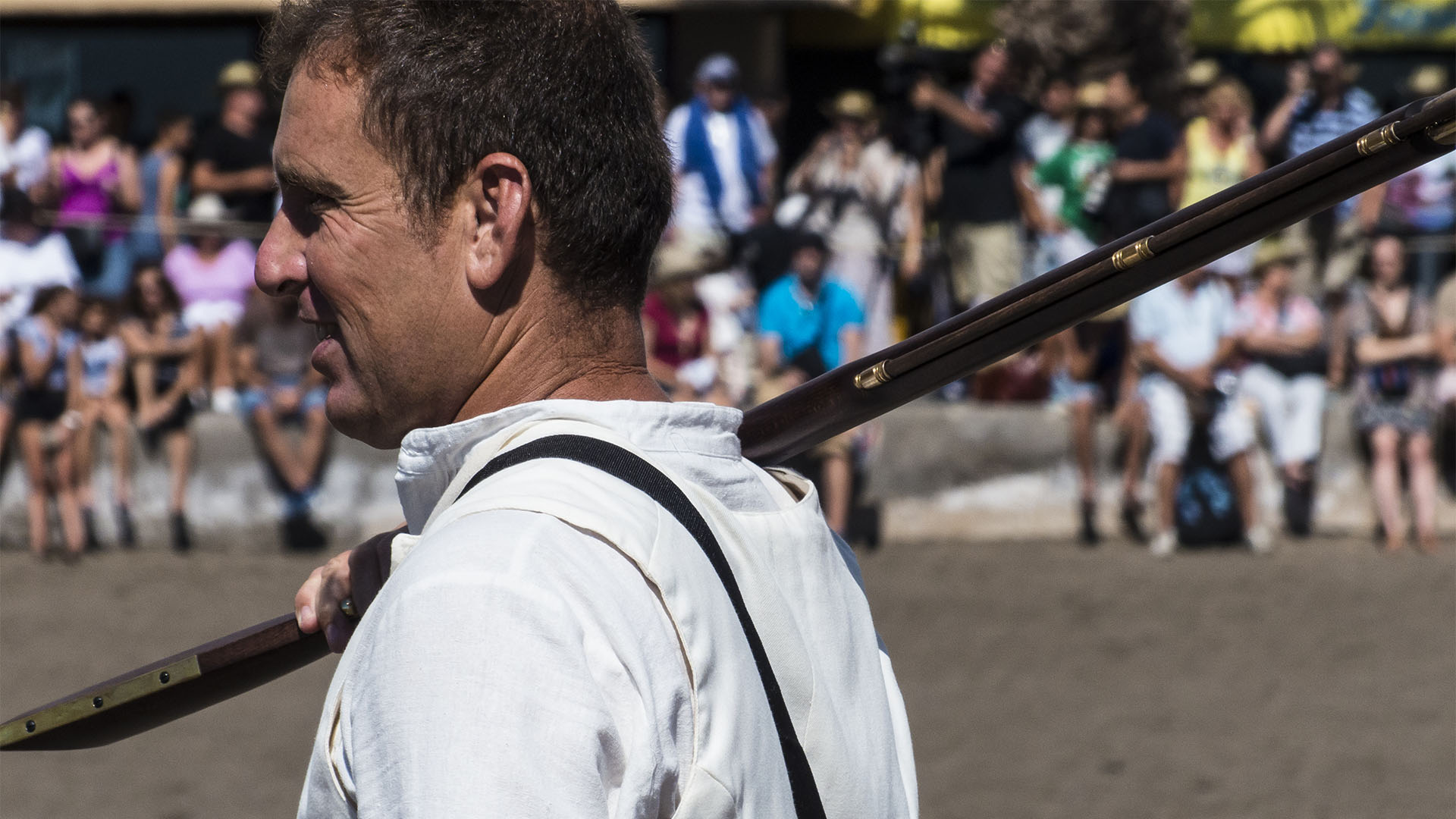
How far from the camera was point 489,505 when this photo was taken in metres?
1.14

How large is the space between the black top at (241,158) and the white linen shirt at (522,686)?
887 centimetres

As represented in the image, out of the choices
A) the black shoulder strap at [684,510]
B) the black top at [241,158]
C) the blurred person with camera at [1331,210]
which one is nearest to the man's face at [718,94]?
the black top at [241,158]

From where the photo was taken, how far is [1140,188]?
30.4 feet

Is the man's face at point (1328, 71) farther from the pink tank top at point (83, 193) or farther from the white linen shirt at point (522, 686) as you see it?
the white linen shirt at point (522, 686)

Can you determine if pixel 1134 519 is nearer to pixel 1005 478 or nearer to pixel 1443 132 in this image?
pixel 1005 478

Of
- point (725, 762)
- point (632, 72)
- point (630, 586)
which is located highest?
point (632, 72)

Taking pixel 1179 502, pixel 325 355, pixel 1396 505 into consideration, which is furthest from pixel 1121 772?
pixel 325 355

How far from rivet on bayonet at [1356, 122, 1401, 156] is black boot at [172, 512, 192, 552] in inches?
347

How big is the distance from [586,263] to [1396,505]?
868cm

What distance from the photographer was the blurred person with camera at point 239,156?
962 cm

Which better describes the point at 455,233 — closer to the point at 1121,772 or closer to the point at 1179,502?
the point at 1121,772

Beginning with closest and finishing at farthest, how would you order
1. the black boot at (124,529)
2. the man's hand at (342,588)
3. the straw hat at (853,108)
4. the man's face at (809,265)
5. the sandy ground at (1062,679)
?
Result: the man's hand at (342,588)
the sandy ground at (1062,679)
the man's face at (809,265)
the black boot at (124,529)
the straw hat at (853,108)

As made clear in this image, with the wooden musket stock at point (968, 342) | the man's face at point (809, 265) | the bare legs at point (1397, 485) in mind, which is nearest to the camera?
the wooden musket stock at point (968, 342)

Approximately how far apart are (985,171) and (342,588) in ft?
26.9
